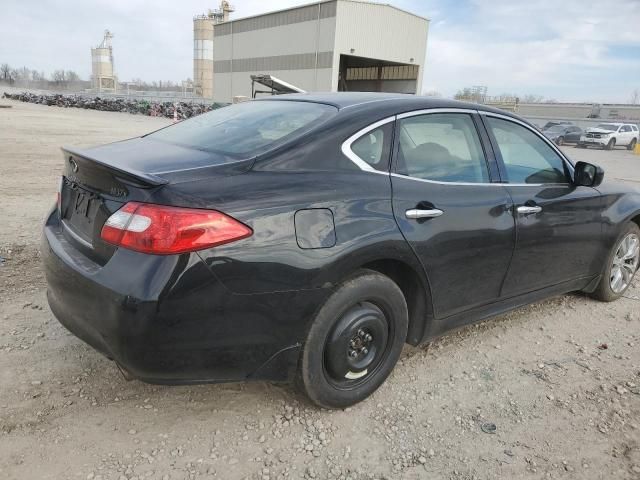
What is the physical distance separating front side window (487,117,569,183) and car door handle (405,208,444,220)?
0.83 metres

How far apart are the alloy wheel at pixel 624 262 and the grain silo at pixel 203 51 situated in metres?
87.7

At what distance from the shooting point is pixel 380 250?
102 inches

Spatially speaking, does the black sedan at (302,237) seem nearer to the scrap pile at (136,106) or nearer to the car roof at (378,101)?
the car roof at (378,101)

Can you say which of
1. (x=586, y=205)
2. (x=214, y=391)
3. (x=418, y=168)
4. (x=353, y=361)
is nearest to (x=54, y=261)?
(x=214, y=391)

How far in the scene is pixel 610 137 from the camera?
3033 cm

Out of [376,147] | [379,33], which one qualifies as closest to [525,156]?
[376,147]

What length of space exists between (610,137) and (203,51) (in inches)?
2922

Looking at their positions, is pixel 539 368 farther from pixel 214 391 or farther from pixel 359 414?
pixel 214 391

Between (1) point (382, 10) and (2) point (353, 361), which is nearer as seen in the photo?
(2) point (353, 361)

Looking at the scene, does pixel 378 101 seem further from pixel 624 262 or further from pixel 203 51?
pixel 203 51

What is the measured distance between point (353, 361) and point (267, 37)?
2217 inches

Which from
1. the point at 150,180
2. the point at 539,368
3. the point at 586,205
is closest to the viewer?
the point at 150,180

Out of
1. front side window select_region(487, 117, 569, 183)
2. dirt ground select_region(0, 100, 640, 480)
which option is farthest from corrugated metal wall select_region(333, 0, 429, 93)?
dirt ground select_region(0, 100, 640, 480)

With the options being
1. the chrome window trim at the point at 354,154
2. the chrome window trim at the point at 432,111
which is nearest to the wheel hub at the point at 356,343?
the chrome window trim at the point at 354,154
